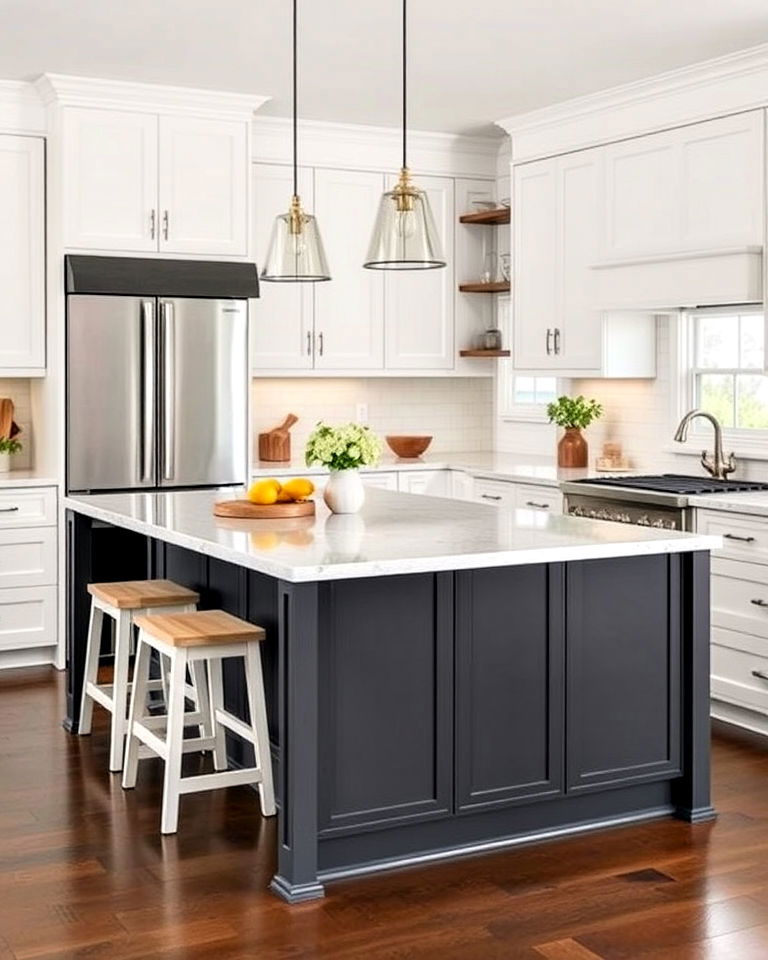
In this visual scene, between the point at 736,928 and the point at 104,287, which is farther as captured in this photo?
the point at 104,287

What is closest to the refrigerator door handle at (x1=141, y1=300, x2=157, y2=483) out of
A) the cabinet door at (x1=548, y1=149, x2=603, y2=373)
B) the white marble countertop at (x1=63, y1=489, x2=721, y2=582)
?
the white marble countertop at (x1=63, y1=489, x2=721, y2=582)

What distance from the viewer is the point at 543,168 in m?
6.92

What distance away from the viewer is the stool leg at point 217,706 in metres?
4.48

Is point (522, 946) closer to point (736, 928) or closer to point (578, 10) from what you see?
point (736, 928)

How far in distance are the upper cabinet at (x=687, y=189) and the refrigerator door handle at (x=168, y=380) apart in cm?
211

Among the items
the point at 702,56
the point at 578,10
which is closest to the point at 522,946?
the point at 578,10

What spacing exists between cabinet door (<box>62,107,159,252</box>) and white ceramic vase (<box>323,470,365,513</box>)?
2338 millimetres

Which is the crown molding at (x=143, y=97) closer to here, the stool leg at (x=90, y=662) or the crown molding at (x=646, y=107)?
the crown molding at (x=646, y=107)

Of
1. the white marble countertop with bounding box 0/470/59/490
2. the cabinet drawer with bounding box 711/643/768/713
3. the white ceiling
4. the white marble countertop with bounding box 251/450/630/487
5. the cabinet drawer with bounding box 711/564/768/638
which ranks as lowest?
the cabinet drawer with bounding box 711/643/768/713

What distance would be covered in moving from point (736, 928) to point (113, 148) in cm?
462

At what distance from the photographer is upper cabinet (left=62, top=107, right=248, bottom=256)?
636 cm

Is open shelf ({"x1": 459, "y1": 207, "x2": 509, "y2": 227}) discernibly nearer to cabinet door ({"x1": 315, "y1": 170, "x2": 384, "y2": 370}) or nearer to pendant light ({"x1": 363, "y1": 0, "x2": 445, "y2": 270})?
cabinet door ({"x1": 315, "y1": 170, "x2": 384, "y2": 370})

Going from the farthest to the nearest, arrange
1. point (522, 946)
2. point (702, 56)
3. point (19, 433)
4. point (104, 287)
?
1. point (19, 433)
2. point (104, 287)
3. point (702, 56)
4. point (522, 946)

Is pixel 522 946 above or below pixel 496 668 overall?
below
